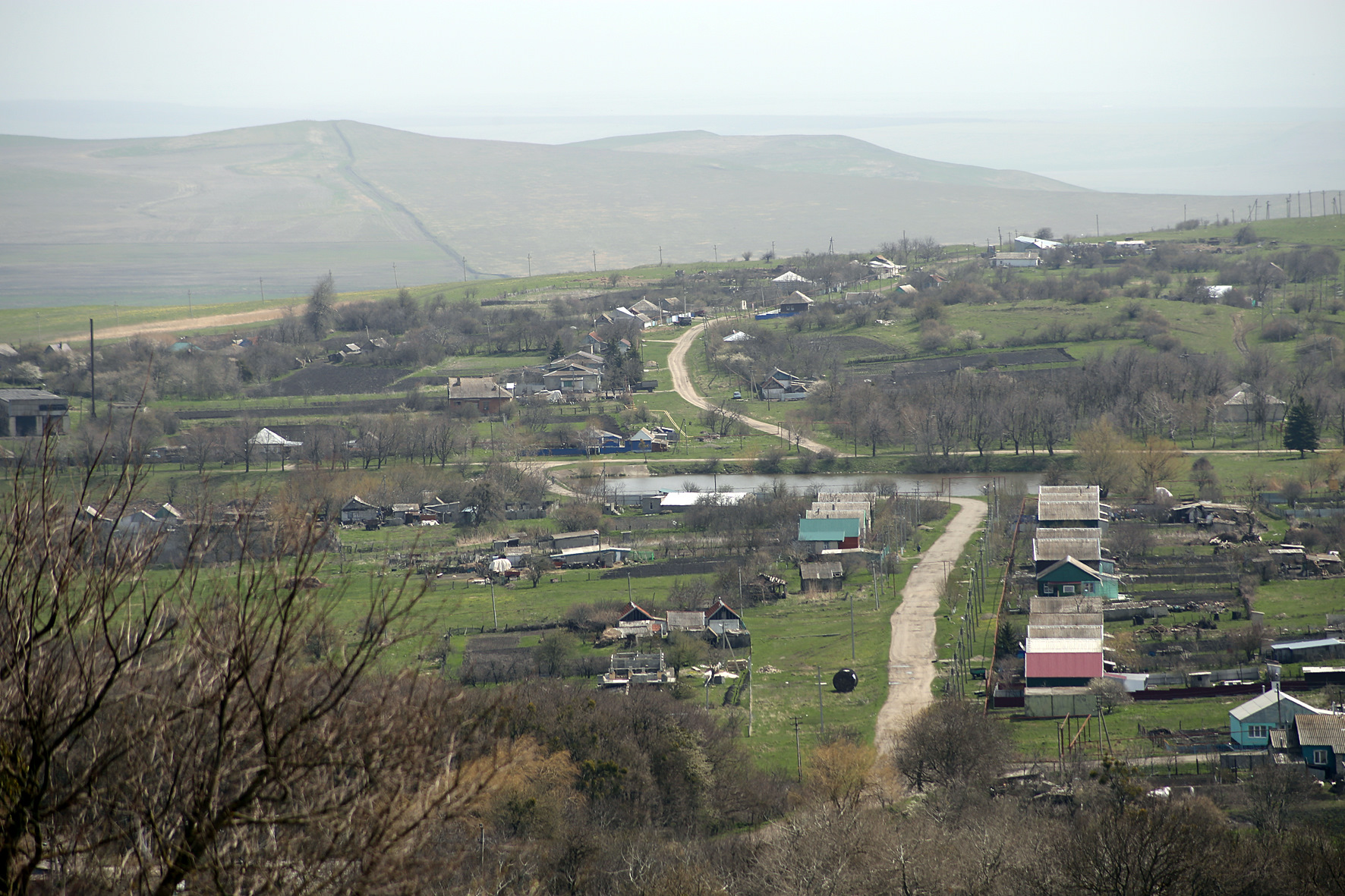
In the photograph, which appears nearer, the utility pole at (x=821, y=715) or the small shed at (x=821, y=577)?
the utility pole at (x=821, y=715)

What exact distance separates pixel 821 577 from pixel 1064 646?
6813 millimetres

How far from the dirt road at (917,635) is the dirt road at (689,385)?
966 centimetres

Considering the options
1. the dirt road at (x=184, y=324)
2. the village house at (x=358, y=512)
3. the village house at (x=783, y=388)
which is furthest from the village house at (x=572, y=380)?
the dirt road at (x=184, y=324)

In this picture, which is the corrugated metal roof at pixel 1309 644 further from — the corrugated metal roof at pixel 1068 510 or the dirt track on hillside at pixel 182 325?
the dirt track on hillside at pixel 182 325

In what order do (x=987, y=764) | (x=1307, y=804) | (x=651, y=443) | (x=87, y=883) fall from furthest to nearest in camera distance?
1. (x=651, y=443)
2. (x=987, y=764)
3. (x=1307, y=804)
4. (x=87, y=883)

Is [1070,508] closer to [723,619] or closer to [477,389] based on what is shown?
[723,619]

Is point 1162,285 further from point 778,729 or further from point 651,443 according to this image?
point 778,729

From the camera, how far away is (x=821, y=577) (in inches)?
1014

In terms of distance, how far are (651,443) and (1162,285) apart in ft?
94.4

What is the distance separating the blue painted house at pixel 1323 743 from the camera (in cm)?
1540

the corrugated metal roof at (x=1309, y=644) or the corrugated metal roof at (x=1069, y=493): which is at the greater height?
the corrugated metal roof at (x=1069, y=493)

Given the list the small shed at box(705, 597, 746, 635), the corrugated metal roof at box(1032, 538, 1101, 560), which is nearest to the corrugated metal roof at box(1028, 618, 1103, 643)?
the corrugated metal roof at box(1032, 538, 1101, 560)

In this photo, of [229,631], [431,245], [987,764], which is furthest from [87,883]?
[431,245]

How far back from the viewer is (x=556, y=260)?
100 m
